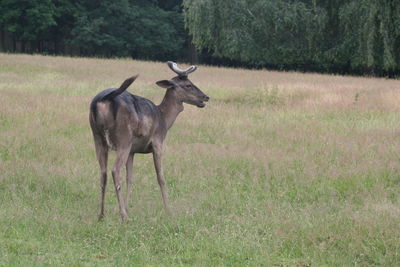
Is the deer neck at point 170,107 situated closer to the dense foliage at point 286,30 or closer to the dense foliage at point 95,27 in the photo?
the dense foliage at point 286,30

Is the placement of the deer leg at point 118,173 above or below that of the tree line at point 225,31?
below

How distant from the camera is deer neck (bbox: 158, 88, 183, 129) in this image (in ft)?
31.1

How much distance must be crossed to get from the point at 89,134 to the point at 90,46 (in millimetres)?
39671

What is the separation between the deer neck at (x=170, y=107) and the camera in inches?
373

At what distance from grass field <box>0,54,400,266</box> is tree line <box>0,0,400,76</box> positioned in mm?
13841

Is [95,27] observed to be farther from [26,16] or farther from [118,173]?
[118,173]

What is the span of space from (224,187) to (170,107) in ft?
5.55

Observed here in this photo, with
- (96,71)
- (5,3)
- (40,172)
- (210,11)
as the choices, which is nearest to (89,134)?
(40,172)

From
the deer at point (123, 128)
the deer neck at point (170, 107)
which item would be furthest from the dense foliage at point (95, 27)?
the deer at point (123, 128)

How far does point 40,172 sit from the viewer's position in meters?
10.8

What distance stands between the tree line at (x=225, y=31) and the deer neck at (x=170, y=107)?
74.0ft

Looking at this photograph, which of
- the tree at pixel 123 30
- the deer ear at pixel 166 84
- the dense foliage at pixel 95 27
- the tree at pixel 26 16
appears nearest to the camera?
the deer ear at pixel 166 84

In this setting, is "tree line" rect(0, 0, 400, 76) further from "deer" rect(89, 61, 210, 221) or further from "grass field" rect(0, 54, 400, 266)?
"deer" rect(89, 61, 210, 221)

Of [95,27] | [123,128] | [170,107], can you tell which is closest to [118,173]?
[123,128]
